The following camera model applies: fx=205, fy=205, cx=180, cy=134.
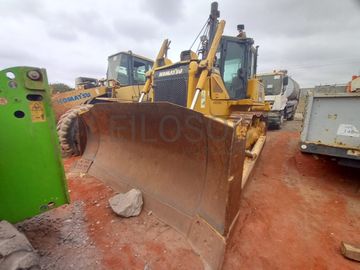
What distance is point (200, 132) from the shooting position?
2.14 metres

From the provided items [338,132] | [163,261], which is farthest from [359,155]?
[163,261]

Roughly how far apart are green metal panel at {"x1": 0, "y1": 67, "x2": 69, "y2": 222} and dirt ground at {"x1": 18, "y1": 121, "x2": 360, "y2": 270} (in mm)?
566

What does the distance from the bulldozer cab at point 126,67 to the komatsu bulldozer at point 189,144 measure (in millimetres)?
2500

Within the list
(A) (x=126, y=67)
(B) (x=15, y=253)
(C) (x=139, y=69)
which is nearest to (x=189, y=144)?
(B) (x=15, y=253)

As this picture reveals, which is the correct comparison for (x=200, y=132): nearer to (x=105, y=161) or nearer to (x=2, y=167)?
(x=2, y=167)

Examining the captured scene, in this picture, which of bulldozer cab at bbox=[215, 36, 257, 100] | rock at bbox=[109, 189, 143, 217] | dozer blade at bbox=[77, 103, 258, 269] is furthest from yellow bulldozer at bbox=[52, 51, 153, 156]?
bulldozer cab at bbox=[215, 36, 257, 100]

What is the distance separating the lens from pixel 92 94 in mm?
6098

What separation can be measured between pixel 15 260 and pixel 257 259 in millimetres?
1936

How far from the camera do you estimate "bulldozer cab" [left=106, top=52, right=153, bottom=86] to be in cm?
682

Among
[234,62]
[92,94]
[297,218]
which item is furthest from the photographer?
[92,94]

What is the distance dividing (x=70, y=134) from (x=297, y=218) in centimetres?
467

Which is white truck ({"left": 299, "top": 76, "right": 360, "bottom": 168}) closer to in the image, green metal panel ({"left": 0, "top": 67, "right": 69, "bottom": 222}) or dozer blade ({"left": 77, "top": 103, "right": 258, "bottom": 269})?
dozer blade ({"left": 77, "top": 103, "right": 258, "bottom": 269})

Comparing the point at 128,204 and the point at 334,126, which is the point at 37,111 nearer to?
the point at 128,204

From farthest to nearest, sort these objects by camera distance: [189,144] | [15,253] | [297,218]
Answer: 1. [297,218]
2. [189,144]
3. [15,253]
